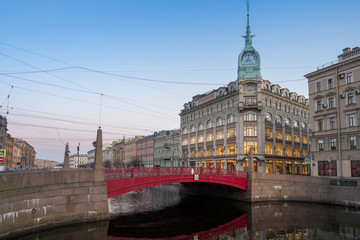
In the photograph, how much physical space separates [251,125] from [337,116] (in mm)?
17628

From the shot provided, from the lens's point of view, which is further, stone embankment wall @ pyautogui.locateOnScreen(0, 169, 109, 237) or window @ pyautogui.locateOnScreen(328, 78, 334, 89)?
window @ pyautogui.locateOnScreen(328, 78, 334, 89)

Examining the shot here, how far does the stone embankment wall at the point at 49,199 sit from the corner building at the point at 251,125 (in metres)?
27.5

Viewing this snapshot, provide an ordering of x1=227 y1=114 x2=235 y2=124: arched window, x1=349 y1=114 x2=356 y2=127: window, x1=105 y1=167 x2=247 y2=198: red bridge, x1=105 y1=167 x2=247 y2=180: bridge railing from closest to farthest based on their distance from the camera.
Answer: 1. x1=105 y1=167 x2=247 y2=198: red bridge
2. x1=105 y1=167 x2=247 y2=180: bridge railing
3. x1=349 y1=114 x2=356 y2=127: window
4. x1=227 y1=114 x2=235 y2=124: arched window

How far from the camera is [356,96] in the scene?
118ft

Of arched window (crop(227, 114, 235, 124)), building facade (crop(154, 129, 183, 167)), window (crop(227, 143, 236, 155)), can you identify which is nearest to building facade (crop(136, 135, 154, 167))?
building facade (crop(154, 129, 183, 167))

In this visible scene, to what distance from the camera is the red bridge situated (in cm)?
2480

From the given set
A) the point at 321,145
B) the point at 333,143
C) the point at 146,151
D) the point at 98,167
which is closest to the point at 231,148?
the point at 321,145

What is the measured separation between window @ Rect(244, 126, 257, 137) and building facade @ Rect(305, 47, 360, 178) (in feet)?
42.7

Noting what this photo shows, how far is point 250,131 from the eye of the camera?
177ft

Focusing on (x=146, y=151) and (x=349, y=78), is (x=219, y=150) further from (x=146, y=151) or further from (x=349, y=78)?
(x=146, y=151)

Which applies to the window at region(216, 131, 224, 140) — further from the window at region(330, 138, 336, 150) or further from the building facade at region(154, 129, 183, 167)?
the window at region(330, 138, 336, 150)

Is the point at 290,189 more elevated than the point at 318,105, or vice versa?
the point at 318,105

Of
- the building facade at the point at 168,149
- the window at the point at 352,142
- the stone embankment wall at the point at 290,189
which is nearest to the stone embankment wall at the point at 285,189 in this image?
the stone embankment wall at the point at 290,189

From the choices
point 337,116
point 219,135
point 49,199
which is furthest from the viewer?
point 219,135
